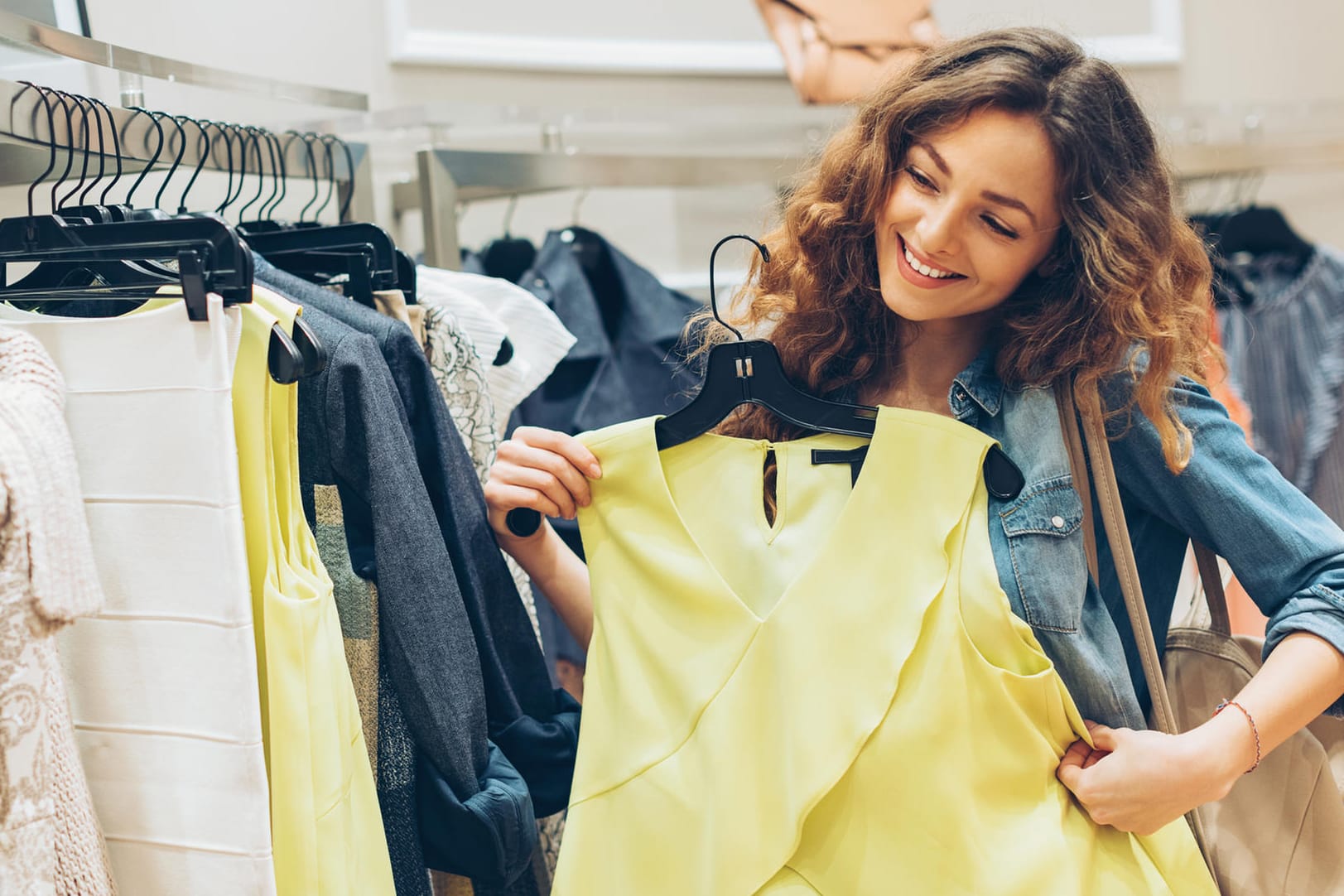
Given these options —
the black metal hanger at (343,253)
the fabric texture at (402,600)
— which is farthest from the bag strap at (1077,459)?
the black metal hanger at (343,253)

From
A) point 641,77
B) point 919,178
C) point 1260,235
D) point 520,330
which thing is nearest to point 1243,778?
point 919,178

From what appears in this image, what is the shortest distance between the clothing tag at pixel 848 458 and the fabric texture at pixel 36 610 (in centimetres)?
56

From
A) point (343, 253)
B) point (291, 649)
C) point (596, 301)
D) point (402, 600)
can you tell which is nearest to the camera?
point (291, 649)

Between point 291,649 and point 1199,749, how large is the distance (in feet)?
2.27

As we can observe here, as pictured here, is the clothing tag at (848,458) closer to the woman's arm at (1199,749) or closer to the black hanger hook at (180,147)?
the woman's arm at (1199,749)

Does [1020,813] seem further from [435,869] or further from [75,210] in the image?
[75,210]

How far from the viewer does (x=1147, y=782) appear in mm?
853

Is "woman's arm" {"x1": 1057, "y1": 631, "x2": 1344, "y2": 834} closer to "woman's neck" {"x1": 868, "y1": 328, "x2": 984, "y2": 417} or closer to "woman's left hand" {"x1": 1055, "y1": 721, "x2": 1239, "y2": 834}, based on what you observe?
"woman's left hand" {"x1": 1055, "y1": 721, "x2": 1239, "y2": 834}

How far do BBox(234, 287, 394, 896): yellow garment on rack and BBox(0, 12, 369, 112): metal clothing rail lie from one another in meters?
0.33

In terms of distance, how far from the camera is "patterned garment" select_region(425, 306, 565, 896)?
1170mm

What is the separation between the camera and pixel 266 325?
797 mm

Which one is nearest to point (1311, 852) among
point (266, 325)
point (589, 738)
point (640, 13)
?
point (589, 738)

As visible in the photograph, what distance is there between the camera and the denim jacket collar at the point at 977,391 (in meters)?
0.98

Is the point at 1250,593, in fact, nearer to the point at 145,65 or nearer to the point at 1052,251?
the point at 1052,251
